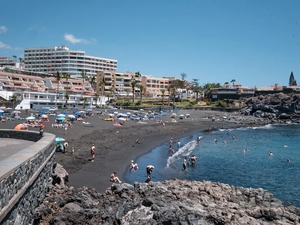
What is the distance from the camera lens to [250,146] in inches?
1873

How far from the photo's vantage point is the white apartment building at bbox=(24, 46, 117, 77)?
146 meters

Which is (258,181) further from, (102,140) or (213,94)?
(213,94)

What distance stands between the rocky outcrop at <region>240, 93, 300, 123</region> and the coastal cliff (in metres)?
84.9

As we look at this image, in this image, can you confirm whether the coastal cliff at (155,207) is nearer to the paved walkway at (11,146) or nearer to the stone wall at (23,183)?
the stone wall at (23,183)

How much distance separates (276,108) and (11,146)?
100251 mm

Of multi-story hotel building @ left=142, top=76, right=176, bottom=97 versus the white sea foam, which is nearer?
the white sea foam

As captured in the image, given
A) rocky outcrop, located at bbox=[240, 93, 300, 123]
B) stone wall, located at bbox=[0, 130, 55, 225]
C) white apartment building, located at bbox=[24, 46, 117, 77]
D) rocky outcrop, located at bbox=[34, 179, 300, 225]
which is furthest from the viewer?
white apartment building, located at bbox=[24, 46, 117, 77]

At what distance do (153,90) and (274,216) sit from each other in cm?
12594

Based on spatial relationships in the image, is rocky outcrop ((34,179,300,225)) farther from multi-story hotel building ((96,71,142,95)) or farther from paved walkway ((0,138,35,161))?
multi-story hotel building ((96,71,142,95))

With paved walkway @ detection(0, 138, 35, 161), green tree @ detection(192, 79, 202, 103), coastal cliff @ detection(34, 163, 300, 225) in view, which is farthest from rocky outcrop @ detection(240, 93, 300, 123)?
paved walkway @ detection(0, 138, 35, 161)

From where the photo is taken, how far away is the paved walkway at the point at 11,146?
1501 centimetres

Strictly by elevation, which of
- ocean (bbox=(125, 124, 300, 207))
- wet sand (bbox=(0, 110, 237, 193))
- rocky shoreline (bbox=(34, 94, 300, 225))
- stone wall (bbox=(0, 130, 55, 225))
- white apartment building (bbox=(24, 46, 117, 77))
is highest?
white apartment building (bbox=(24, 46, 117, 77))

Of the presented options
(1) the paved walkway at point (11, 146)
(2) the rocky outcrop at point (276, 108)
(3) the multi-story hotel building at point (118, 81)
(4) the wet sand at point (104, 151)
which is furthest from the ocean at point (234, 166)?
(3) the multi-story hotel building at point (118, 81)

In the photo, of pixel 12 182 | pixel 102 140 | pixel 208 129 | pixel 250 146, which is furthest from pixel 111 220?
pixel 208 129
